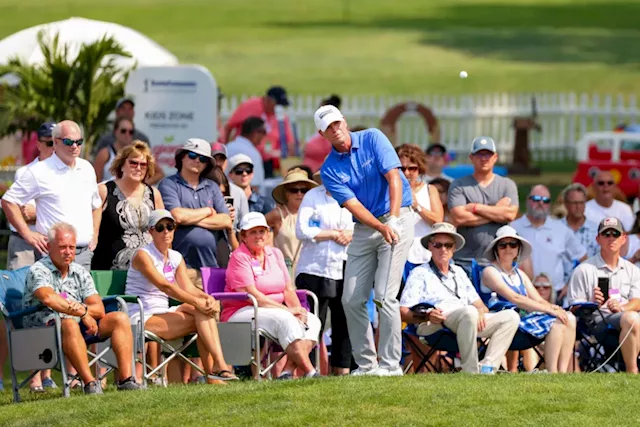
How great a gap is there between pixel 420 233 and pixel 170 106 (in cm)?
538

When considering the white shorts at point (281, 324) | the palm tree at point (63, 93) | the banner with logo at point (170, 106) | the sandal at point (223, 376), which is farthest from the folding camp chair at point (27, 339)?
the palm tree at point (63, 93)

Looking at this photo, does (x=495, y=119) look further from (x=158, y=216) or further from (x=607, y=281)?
(x=158, y=216)

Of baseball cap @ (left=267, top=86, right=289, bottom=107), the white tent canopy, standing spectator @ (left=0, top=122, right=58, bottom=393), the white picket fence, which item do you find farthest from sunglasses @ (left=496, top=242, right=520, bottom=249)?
the white picket fence

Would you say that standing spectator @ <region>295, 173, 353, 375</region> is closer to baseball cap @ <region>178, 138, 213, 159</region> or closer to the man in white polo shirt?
baseball cap @ <region>178, 138, 213, 159</region>

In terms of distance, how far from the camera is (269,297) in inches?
460

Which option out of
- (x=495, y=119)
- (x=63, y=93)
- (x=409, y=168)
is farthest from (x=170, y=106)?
(x=495, y=119)

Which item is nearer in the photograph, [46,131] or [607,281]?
[607,281]

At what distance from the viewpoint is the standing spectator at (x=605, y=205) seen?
50.9ft

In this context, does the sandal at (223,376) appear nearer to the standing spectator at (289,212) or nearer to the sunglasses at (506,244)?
the standing spectator at (289,212)

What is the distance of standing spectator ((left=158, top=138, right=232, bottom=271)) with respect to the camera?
1211cm

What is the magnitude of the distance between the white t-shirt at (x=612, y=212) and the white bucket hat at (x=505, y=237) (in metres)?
3.26

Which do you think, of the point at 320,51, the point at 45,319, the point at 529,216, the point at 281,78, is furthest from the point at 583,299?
the point at 320,51

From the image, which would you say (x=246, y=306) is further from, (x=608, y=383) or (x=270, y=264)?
(x=608, y=383)

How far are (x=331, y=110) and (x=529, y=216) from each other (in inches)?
165
